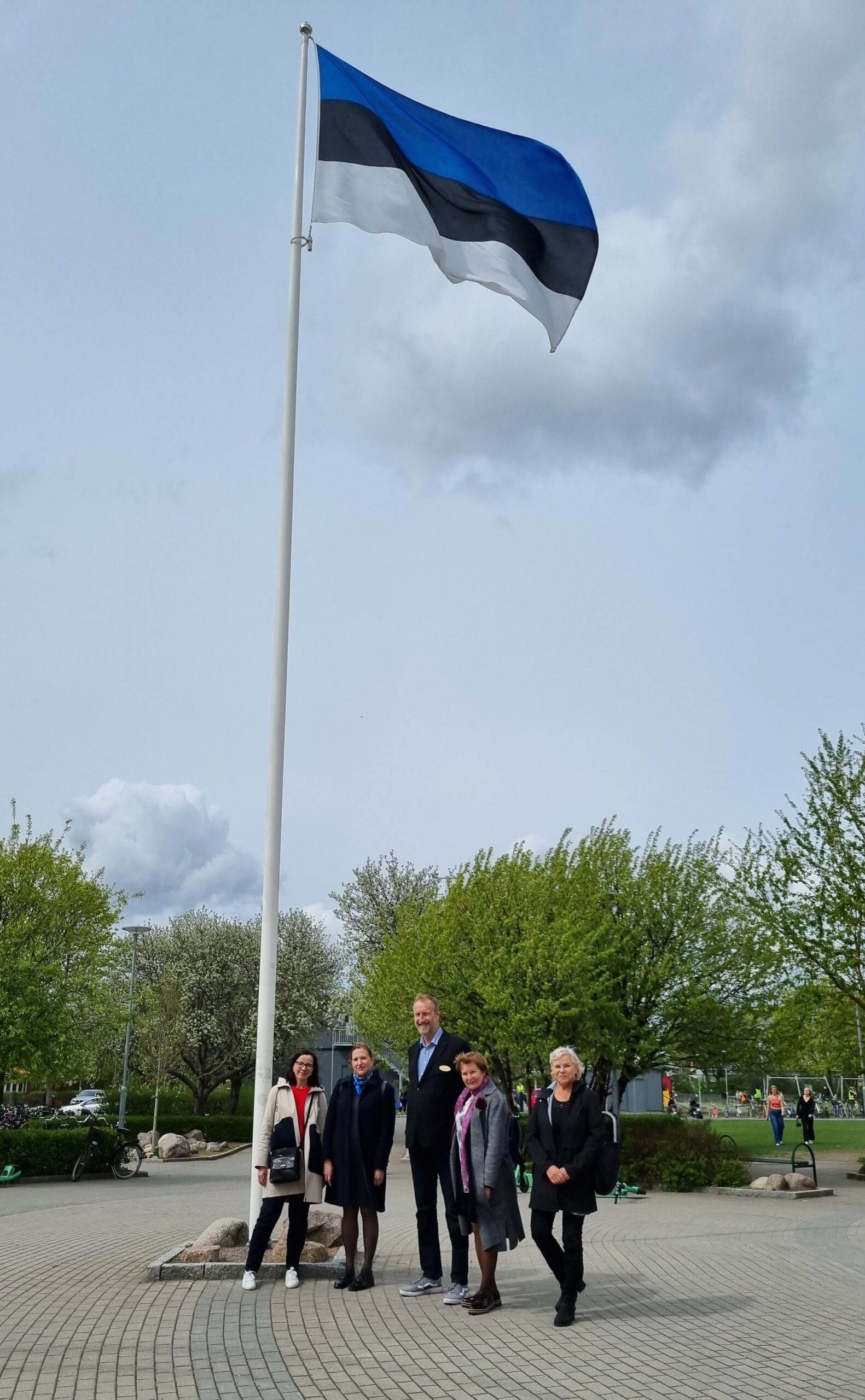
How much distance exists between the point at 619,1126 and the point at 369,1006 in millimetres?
9623

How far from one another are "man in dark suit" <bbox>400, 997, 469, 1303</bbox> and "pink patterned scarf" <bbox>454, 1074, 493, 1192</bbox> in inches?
10.9

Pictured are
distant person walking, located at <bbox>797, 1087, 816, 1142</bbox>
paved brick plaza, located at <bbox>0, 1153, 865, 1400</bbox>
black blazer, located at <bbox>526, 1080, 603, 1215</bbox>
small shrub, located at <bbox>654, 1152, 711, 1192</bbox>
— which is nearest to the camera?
paved brick plaza, located at <bbox>0, 1153, 865, 1400</bbox>

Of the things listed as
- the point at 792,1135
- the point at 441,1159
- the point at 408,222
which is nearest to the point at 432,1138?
the point at 441,1159

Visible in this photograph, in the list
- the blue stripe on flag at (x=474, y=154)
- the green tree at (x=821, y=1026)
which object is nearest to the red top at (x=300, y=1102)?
the blue stripe on flag at (x=474, y=154)

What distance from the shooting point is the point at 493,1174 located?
819 centimetres

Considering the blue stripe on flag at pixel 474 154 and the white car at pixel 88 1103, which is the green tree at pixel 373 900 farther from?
the blue stripe on flag at pixel 474 154

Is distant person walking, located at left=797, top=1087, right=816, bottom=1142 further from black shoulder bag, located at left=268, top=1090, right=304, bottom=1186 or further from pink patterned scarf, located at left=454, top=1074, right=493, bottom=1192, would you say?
pink patterned scarf, located at left=454, top=1074, right=493, bottom=1192

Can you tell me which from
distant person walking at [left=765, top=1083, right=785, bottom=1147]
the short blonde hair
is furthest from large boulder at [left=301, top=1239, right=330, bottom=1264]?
distant person walking at [left=765, top=1083, right=785, bottom=1147]

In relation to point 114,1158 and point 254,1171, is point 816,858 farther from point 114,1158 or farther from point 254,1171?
point 254,1171

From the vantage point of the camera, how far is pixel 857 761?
83.5 ft

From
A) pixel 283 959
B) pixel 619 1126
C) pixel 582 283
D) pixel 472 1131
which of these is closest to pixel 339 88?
pixel 582 283

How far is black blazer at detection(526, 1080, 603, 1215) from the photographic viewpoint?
8.03 m

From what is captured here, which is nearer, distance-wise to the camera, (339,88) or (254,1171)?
(254,1171)

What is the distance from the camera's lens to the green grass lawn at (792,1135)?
34.6 m
